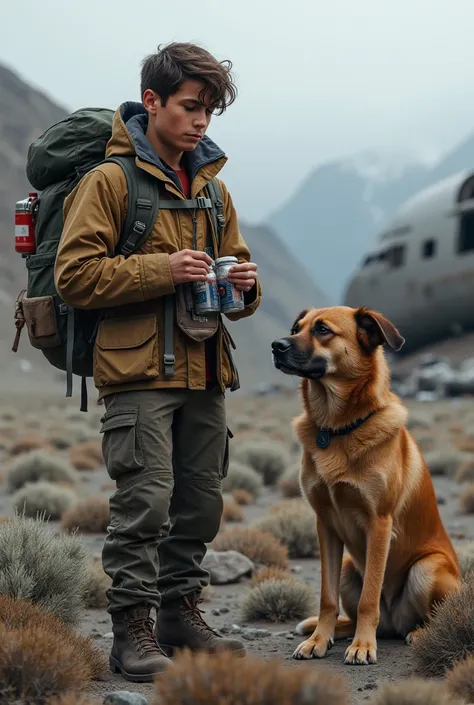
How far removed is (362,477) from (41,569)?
1.74 m

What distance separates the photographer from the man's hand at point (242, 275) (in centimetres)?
504

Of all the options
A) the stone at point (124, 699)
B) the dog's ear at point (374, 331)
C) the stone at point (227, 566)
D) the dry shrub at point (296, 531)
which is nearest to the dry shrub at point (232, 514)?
the dry shrub at point (296, 531)

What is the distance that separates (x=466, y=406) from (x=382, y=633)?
1017 inches

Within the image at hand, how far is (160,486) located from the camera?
16.2 ft

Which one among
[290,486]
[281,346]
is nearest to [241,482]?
[290,486]

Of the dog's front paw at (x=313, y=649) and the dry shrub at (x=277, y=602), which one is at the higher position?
the dog's front paw at (x=313, y=649)

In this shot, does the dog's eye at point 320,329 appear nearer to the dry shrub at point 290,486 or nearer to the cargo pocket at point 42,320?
the cargo pocket at point 42,320

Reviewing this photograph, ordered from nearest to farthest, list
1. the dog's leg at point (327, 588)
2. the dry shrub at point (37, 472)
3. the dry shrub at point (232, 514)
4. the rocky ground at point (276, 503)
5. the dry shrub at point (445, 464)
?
the rocky ground at point (276, 503), the dog's leg at point (327, 588), the dry shrub at point (232, 514), the dry shrub at point (37, 472), the dry shrub at point (445, 464)

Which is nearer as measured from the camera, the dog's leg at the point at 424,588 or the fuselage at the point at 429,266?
the dog's leg at the point at 424,588

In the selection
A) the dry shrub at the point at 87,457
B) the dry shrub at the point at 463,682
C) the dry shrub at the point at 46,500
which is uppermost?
the dry shrub at the point at 463,682

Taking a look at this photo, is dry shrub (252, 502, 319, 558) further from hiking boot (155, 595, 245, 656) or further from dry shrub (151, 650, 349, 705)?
dry shrub (151, 650, 349, 705)

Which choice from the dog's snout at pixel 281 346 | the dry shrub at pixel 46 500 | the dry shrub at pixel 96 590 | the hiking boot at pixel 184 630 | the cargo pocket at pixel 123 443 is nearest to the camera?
the cargo pocket at pixel 123 443

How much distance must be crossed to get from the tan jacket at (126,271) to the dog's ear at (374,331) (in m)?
0.76

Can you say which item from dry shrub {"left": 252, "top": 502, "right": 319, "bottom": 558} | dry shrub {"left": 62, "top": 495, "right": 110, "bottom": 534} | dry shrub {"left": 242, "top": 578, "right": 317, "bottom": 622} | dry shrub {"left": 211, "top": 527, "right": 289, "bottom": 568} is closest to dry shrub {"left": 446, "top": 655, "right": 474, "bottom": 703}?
dry shrub {"left": 242, "top": 578, "right": 317, "bottom": 622}
